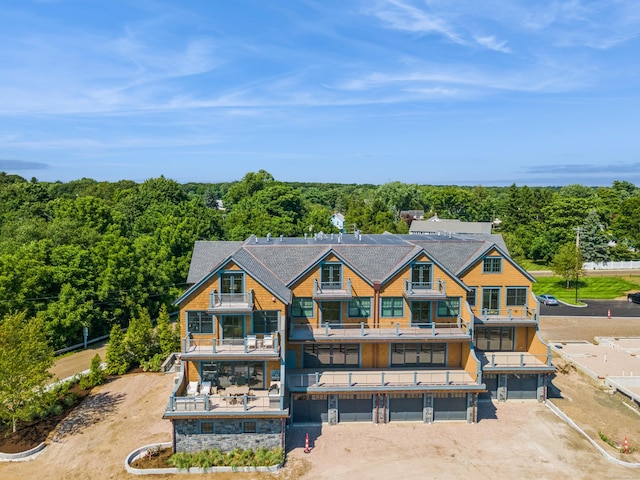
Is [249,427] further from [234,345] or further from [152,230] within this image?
[152,230]

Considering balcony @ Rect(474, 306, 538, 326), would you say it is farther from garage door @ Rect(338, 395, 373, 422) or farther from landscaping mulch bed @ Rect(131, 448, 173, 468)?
landscaping mulch bed @ Rect(131, 448, 173, 468)

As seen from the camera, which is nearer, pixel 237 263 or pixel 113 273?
pixel 237 263

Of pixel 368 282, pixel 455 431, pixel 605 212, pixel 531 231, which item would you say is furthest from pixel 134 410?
pixel 605 212

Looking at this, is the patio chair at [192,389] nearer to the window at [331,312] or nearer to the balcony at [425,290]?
the window at [331,312]

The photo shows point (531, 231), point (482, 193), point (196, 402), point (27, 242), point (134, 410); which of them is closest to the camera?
point (196, 402)

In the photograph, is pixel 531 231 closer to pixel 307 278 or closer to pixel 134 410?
pixel 307 278

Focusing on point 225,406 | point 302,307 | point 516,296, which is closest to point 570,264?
point 516,296

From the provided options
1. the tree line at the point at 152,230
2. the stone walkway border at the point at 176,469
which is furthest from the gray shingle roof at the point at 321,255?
the tree line at the point at 152,230
